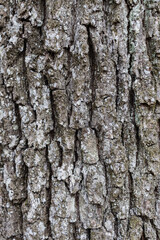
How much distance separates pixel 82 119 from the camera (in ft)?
3.12

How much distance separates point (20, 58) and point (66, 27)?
24cm

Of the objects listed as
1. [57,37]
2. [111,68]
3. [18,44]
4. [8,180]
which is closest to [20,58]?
[18,44]

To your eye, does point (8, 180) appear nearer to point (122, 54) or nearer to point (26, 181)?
point (26, 181)

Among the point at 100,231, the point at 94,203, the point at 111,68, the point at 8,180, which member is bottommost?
the point at 100,231

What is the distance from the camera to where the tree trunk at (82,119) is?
0.93 meters

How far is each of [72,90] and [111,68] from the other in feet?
0.64

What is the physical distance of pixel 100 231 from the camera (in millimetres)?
957

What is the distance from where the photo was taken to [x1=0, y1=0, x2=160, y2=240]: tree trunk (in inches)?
36.6

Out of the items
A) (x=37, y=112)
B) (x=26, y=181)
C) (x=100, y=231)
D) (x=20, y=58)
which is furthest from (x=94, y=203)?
(x=20, y=58)

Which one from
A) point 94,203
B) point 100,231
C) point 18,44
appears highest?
point 18,44

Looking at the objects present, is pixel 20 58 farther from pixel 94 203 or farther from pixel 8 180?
pixel 94 203

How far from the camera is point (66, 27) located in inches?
36.3

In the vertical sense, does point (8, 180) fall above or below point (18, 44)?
below

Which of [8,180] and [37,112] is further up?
[37,112]
